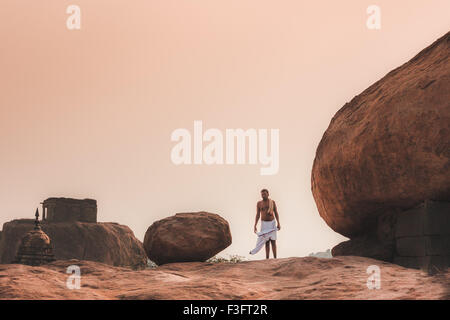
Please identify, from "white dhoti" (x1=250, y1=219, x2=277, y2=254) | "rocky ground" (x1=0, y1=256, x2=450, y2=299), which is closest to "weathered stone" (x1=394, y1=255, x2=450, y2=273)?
"rocky ground" (x1=0, y1=256, x2=450, y2=299)

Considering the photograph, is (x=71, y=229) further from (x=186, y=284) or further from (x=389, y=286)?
(x=389, y=286)

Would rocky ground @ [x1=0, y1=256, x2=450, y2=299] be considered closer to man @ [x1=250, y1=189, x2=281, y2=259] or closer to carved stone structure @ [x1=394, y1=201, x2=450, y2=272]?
carved stone structure @ [x1=394, y1=201, x2=450, y2=272]

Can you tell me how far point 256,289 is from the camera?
23.2ft

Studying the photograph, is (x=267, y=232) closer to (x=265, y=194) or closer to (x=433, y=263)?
(x=265, y=194)

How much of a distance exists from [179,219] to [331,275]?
469 centimetres

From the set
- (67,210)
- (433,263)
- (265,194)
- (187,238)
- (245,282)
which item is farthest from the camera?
(67,210)

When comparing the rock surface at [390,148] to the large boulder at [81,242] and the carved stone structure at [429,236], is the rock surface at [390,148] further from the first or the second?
the large boulder at [81,242]

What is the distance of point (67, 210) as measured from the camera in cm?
2838

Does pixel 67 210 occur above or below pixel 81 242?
above

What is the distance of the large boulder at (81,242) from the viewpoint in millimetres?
26375

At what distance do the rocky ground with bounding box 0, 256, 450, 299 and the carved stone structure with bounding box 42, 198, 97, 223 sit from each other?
19892 millimetres

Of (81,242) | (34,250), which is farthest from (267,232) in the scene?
(81,242)

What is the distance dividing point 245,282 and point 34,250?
1008 cm

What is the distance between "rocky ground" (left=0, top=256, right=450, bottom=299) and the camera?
6188mm
